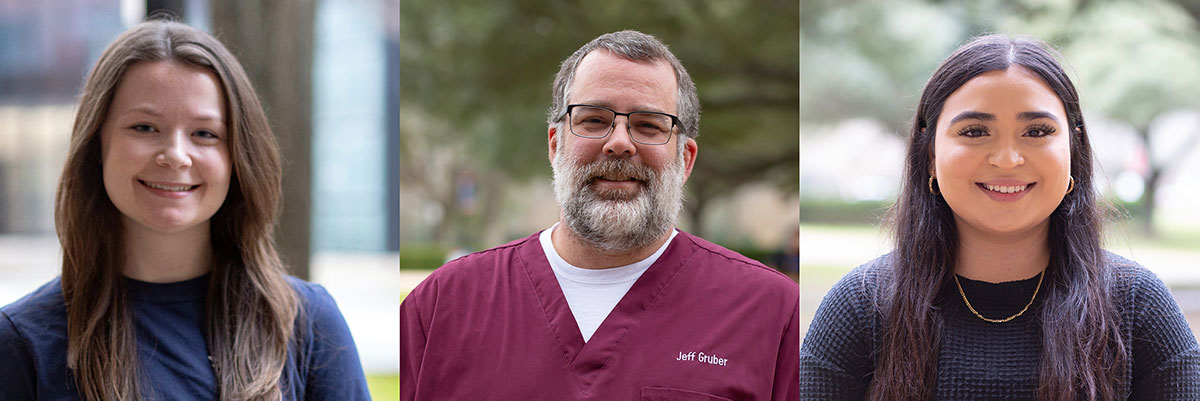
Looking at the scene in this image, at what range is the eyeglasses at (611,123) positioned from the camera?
2.42 metres

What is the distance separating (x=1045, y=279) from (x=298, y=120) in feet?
8.59

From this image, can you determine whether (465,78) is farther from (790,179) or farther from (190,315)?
(190,315)

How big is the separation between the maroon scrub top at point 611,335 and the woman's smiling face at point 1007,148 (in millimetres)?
648

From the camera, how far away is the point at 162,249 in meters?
2.64

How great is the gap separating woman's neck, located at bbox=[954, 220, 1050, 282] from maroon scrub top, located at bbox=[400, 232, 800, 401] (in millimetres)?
541

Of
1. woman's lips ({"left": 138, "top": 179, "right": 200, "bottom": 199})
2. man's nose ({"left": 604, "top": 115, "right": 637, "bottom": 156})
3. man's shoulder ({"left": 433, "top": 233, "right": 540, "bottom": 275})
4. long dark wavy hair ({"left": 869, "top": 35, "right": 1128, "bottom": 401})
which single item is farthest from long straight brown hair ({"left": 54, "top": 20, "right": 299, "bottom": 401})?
long dark wavy hair ({"left": 869, "top": 35, "right": 1128, "bottom": 401})

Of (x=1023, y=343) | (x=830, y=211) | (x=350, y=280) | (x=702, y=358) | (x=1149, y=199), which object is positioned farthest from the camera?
(x=1149, y=199)

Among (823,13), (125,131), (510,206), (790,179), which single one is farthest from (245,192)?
(510,206)

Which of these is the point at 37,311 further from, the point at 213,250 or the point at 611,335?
the point at 611,335

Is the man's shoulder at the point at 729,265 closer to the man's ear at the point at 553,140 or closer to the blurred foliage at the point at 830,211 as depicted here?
the man's ear at the point at 553,140

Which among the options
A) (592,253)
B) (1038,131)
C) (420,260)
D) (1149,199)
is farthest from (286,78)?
(1149,199)

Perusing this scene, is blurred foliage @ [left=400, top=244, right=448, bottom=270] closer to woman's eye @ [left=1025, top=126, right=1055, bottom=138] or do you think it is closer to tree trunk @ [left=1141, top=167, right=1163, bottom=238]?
woman's eye @ [left=1025, top=126, right=1055, bottom=138]

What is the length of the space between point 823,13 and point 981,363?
6262 millimetres

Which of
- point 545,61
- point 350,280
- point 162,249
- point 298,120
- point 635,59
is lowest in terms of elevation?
point 350,280
